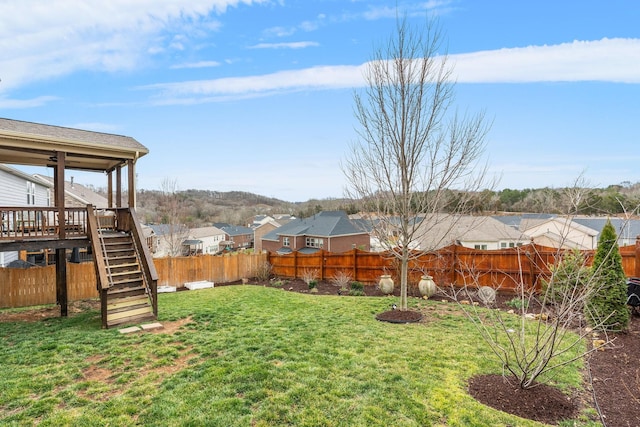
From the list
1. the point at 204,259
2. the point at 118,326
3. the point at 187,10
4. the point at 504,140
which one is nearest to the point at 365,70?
the point at 504,140

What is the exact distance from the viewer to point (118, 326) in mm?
7195

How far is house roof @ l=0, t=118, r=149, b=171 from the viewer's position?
780 cm

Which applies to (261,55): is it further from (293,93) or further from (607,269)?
(607,269)

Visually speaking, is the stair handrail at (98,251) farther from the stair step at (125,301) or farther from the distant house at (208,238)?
the distant house at (208,238)

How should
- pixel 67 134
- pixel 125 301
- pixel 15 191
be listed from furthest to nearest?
pixel 15 191 → pixel 67 134 → pixel 125 301

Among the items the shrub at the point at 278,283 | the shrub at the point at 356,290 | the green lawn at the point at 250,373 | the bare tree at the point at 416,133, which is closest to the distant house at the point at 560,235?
the bare tree at the point at 416,133

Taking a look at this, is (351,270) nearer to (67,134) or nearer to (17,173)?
(67,134)

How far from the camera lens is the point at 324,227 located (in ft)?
95.0

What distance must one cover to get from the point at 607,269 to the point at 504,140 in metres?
3.85

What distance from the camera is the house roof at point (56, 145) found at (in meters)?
7.80

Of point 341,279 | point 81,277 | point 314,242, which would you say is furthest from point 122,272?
point 314,242

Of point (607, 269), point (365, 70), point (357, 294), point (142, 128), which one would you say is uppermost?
point (142, 128)

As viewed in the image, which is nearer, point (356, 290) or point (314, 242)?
point (356, 290)

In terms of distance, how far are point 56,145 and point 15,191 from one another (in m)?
9.62
